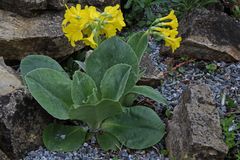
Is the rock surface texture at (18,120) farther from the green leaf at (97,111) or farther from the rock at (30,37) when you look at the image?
the rock at (30,37)

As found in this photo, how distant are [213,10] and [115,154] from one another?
5.78 ft

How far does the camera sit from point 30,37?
3982mm

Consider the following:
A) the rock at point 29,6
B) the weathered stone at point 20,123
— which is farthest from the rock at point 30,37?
the weathered stone at point 20,123

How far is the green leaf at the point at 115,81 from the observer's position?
3107 mm

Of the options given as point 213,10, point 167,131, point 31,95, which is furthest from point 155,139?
point 213,10

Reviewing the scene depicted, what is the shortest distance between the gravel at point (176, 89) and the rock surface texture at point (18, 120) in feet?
0.26

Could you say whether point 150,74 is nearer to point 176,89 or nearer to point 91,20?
point 176,89

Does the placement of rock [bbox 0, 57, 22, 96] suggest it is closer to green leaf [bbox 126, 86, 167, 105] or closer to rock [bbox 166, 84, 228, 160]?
green leaf [bbox 126, 86, 167, 105]

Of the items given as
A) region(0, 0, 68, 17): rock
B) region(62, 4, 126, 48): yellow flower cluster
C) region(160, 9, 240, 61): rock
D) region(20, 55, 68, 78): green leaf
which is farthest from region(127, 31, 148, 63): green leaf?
region(0, 0, 68, 17): rock

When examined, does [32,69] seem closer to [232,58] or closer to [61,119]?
[61,119]

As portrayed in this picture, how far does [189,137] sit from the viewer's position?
321 centimetres

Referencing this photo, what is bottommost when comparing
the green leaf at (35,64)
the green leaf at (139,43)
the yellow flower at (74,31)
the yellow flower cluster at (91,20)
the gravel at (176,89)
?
the gravel at (176,89)

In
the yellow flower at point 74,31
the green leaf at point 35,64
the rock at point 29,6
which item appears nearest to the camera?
the yellow flower at point 74,31

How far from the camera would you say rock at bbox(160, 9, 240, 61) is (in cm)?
420
